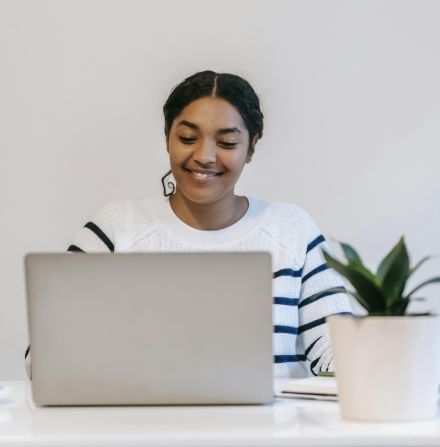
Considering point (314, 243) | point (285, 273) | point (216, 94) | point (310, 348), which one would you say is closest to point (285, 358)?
point (310, 348)

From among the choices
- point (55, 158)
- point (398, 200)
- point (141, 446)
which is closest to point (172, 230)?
point (55, 158)

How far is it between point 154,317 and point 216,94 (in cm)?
135

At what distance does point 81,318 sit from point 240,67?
1.92 metres

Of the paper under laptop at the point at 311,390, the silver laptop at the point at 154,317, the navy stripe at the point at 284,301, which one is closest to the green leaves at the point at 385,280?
the silver laptop at the point at 154,317

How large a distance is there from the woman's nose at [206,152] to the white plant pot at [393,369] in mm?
1303

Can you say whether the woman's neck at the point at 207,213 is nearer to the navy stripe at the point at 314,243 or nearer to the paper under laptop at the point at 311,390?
the navy stripe at the point at 314,243

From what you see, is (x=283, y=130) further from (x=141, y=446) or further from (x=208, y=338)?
(x=141, y=446)

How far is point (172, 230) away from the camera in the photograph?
2662mm

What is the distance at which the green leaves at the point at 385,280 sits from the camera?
1389mm

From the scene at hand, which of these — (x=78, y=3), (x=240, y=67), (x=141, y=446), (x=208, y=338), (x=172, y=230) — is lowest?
(x=141, y=446)

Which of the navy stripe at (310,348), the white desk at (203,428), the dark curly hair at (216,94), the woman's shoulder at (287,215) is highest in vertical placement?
the dark curly hair at (216,94)

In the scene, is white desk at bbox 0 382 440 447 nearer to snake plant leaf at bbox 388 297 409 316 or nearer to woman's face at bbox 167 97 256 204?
snake plant leaf at bbox 388 297 409 316

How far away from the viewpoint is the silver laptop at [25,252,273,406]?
1.45 m

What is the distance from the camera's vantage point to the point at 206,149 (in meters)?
2.63
